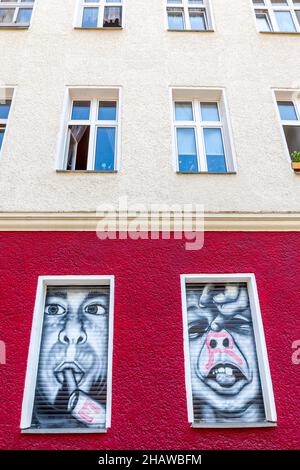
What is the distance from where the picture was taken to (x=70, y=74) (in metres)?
7.02

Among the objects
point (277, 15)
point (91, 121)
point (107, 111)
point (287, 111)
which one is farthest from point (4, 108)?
point (277, 15)

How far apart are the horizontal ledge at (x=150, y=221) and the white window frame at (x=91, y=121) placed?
0.79 m

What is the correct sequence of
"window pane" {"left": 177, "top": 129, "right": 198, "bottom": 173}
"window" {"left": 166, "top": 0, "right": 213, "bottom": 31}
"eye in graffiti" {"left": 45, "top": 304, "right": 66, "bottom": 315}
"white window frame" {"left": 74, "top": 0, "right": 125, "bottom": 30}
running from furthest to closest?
"window" {"left": 166, "top": 0, "right": 213, "bottom": 31}, "white window frame" {"left": 74, "top": 0, "right": 125, "bottom": 30}, "window pane" {"left": 177, "top": 129, "right": 198, "bottom": 173}, "eye in graffiti" {"left": 45, "top": 304, "right": 66, "bottom": 315}

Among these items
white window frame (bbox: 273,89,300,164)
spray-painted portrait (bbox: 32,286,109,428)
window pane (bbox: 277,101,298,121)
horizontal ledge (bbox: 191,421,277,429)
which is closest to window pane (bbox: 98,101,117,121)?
white window frame (bbox: 273,89,300,164)

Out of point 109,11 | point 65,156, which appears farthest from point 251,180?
point 109,11

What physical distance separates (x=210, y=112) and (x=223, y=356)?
3.96 m

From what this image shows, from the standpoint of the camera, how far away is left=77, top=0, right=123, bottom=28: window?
7934 mm

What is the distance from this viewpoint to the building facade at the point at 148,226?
15.1ft

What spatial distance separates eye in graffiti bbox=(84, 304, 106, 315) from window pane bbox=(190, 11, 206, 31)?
5.58 metres

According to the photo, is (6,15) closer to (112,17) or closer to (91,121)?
(112,17)

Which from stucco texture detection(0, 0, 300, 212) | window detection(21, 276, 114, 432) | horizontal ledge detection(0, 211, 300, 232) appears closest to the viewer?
window detection(21, 276, 114, 432)

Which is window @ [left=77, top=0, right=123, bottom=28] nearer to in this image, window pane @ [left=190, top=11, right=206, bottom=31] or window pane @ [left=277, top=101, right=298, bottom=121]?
window pane @ [left=190, top=11, right=206, bottom=31]

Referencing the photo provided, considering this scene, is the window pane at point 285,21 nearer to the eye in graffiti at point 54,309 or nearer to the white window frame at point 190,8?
the white window frame at point 190,8

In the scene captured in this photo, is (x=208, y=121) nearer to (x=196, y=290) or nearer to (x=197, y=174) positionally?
(x=197, y=174)
